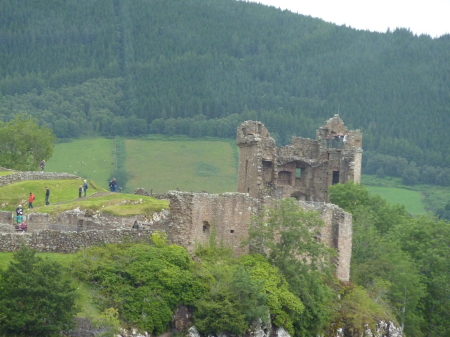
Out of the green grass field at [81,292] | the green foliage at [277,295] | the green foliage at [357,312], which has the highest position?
the green grass field at [81,292]

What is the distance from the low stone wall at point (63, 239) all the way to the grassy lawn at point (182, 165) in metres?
93.0

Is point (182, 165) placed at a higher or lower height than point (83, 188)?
lower

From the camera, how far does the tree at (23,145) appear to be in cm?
10481

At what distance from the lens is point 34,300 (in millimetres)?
46031

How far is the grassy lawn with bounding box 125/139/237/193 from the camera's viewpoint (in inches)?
6176

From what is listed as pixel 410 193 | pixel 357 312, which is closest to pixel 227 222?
pixel 357 312

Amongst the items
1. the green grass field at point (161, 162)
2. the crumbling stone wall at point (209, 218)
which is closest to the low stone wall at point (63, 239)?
the crumbling stone wall at point (209, 218)

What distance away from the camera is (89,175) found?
159000 millimetres

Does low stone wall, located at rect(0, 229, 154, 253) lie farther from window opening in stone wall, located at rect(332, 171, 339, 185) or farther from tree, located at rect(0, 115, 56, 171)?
tree, located at rect(0, 115, 56, 171)

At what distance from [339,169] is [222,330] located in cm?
4664

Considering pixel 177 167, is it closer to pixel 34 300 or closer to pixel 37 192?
pixel 37 192

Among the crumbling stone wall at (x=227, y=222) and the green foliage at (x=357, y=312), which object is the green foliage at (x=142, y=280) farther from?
the green foliage at (x=357, y=312)

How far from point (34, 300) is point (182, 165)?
398 ft

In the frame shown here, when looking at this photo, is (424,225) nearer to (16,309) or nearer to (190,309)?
(190,309)
